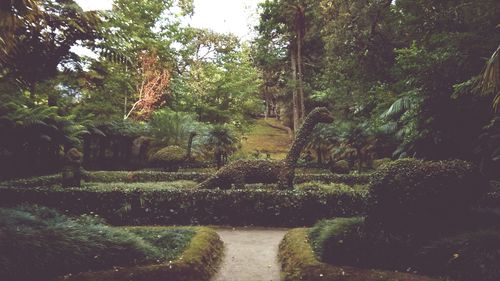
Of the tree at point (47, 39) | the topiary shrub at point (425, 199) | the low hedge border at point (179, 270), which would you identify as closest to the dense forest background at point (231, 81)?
the tree at point (47, 39)

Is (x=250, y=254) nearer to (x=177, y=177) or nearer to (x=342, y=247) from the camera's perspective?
(x=342, y=247)

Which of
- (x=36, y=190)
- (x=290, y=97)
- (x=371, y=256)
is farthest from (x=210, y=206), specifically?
(x=290, y=97)

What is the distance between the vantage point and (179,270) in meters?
5.18

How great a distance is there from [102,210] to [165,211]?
4.90 ft

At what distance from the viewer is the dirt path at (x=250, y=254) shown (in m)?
5.82

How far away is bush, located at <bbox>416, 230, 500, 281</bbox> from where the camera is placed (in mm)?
4836

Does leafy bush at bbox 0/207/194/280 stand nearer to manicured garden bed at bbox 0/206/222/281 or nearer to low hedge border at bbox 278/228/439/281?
manicured garden bed at bbox 0/206/222/281

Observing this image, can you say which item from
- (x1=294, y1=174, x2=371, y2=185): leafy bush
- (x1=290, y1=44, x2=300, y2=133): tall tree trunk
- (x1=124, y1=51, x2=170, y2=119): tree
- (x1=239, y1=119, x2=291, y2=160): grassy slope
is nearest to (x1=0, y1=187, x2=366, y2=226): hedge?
(x1=294, y1=174, x2=371, y2=185): leafy bush

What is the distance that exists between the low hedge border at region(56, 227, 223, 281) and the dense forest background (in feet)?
11.4

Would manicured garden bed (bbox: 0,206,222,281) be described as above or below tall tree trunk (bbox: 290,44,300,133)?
below

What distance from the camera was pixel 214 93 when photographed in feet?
92.5

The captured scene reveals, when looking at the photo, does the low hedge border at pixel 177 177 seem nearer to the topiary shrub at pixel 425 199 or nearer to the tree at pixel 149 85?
the tree at pixel 149 85

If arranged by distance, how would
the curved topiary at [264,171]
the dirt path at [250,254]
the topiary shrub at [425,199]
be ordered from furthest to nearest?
1. the curved topiary at [264,171]
2. the topiary shrub at [425,199]
3. the dirt path at [250,254]

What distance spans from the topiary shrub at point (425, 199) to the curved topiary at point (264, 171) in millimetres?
4755
